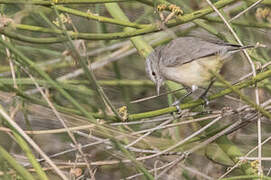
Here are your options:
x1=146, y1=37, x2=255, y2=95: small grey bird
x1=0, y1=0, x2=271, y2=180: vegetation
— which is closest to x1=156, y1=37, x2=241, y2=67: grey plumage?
x1=146, y1=37, x2=255, y2=95: small grey bird

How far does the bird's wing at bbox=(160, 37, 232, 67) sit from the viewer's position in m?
3.00

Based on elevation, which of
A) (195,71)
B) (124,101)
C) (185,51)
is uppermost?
(185,51)

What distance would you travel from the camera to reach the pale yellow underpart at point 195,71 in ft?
9.77

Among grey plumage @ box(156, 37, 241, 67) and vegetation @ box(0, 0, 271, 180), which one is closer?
vegetation @ box(0, 0, 271, 180)

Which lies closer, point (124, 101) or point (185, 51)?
point (185, 51)

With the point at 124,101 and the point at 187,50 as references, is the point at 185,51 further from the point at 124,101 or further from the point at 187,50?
the point at 124,101

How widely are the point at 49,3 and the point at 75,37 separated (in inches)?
10.5

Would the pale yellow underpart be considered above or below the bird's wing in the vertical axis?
below

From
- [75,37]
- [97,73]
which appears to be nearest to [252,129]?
[97,73]

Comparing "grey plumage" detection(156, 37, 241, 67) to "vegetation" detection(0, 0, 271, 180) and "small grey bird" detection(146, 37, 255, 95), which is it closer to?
"small grey bird" detection(146, 37, 255, 95)

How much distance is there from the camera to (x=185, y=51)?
3145 millimetres

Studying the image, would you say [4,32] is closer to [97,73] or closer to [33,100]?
[33,100]

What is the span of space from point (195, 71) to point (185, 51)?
0.17m

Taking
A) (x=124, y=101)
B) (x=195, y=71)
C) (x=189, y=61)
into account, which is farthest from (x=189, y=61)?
(x=124, y=101)
